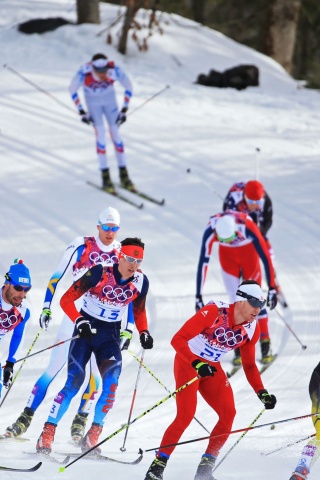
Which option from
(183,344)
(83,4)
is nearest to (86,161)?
(83,4)

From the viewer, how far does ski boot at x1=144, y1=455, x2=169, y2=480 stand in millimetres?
5723

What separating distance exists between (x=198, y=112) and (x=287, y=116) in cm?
167

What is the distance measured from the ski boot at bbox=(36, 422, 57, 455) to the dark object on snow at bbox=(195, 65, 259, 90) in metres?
12.0

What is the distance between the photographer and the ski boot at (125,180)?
40.9 ft

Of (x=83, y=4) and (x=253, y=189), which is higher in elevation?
(x=253, y=189)

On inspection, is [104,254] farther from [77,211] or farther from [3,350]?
[77,211]

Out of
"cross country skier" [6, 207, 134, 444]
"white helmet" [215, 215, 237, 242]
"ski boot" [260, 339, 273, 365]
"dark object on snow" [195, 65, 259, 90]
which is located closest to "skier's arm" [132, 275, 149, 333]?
"cross country skier" [6, 207, 134, 444]

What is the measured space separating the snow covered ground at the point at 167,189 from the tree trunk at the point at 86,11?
1.07ft

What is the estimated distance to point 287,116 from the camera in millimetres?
16344

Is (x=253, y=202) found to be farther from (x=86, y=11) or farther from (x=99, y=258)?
(x=86, y=11)

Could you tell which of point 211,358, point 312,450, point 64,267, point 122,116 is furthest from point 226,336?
point 122,116

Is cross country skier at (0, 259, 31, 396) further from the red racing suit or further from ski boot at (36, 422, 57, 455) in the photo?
the red racing suit

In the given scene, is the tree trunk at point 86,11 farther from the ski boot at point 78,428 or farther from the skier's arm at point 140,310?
the ski boot at point 78,428

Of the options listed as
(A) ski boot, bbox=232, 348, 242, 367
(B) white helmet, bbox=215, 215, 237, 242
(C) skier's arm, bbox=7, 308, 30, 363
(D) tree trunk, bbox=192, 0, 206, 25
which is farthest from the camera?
(D) tree trunk, bbox=192, 0, 206, 25
